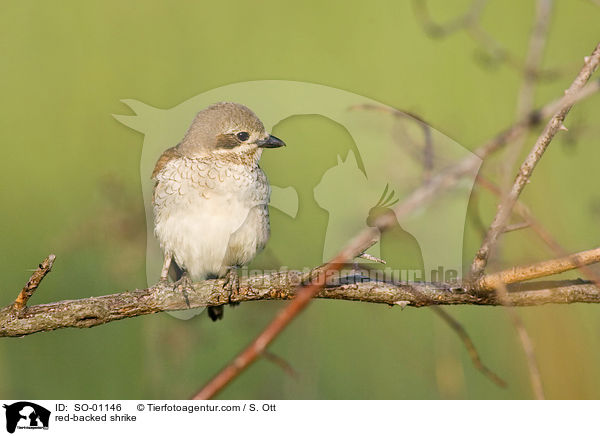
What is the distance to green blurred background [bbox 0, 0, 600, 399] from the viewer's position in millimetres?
3004

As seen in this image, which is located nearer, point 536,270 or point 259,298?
point 536,270

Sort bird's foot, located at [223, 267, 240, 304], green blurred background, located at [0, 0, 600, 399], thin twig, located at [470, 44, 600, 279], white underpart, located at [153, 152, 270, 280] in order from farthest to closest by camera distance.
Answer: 1. white underpart, located at [153, 152, 270, 280]
2. green blurred background, located at [0, 0, 600, 399]
3. bird's foot, located at [223, 267, 240, 304]
4. thin twig, located at [470, 44, 600, 279]

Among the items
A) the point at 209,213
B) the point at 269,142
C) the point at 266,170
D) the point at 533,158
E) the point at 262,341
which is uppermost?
the point at 266,170

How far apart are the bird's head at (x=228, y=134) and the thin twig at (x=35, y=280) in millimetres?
1262

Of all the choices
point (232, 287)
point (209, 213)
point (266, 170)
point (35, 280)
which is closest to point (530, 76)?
point (35, 280)

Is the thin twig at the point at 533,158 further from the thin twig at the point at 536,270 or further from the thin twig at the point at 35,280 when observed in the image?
the thin twig at the point at 35,280

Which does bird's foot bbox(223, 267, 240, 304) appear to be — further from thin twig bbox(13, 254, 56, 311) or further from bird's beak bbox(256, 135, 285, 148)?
bird's beak bbox(256, 135, 285, 148)

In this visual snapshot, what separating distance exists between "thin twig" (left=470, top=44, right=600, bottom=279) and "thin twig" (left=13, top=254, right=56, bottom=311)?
1.26 metres

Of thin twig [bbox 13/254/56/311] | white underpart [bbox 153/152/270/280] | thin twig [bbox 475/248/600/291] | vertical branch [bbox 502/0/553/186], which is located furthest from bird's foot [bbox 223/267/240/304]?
vertical branch [bbox 502/0/553/186]

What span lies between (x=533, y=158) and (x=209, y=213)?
211 cm

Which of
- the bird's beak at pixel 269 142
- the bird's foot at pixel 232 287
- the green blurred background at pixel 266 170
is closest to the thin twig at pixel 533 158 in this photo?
the green blurred background at pixel 266 170

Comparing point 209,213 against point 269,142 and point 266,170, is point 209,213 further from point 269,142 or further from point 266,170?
point 266,170

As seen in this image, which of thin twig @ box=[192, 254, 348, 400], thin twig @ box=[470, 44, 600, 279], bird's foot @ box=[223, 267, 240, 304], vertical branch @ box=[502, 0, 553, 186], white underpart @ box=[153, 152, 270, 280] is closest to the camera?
thin twig @ box=[192, 254, 348, 400]

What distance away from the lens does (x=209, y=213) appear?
3303 millimetres
